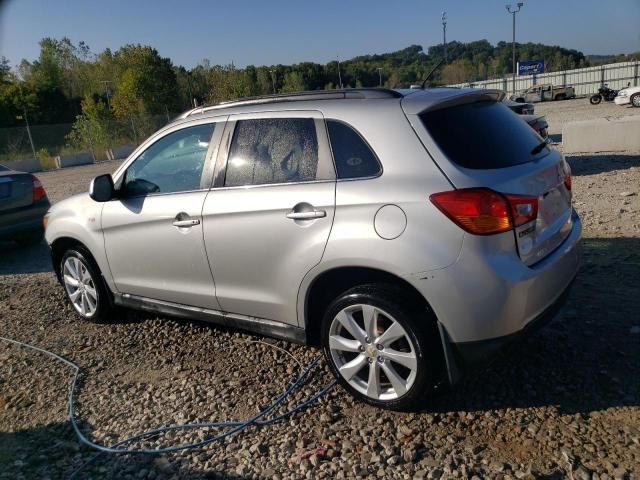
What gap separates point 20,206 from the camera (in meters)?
7.56

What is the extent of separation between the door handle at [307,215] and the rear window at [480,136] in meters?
0.76

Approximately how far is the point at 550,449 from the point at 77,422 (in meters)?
2.78

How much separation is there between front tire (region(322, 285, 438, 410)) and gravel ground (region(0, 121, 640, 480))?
0.17 m

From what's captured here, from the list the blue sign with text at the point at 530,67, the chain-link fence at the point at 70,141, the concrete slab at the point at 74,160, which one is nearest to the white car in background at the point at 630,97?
the chain-link fence at the point at 70,141

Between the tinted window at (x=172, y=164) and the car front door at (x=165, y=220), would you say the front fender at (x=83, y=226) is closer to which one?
the car front door at (x=165, y=220)

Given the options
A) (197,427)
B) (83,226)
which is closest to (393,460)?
(197,427)

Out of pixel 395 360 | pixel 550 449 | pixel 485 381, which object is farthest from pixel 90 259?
pixel 550 449

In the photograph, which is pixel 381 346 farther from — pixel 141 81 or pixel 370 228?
pixel 141 81

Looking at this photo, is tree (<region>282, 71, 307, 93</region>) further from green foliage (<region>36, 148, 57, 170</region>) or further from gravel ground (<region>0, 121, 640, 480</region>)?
gravel ground (<region>0, 121, 640, 480</region>)

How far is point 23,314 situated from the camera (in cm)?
527

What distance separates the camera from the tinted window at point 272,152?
10.7ft

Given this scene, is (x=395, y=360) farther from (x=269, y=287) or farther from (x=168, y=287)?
(x=168, y=287)

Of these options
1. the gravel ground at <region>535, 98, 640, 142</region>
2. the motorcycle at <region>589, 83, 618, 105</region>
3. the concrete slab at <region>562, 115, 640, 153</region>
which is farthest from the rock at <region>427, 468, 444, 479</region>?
the motorcycle at <region>589, 83, 618, 105</region>

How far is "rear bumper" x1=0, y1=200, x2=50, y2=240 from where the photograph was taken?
7.36m
